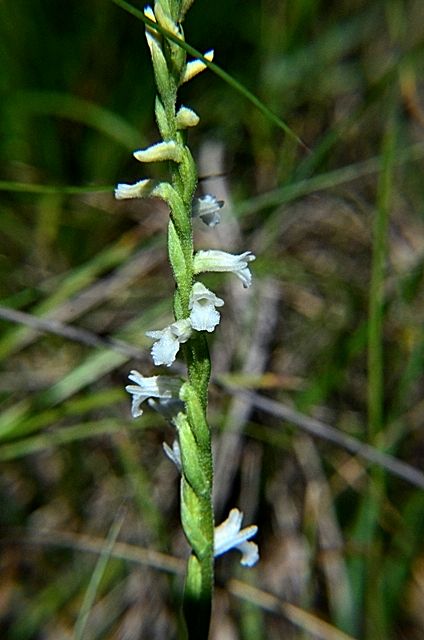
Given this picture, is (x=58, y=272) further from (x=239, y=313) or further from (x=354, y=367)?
(x=354, y=367)

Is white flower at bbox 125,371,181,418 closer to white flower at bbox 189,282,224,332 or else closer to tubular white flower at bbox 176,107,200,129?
white flower at bbox 189,282,224,332

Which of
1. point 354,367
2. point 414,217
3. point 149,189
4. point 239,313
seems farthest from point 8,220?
point 149,189

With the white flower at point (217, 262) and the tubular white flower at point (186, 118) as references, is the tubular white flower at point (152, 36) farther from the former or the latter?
the white flower at point (217, 262)

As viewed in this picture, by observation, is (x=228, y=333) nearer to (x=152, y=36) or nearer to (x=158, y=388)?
(x=158, y=388)

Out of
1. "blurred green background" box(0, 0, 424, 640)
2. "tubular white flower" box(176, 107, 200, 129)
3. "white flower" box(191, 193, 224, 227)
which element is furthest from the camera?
"blurred green background" box(0, 0, 424, 640)

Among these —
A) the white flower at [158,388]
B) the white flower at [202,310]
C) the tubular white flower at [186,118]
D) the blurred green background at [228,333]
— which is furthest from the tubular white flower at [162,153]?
the blurred green background at [228,333]

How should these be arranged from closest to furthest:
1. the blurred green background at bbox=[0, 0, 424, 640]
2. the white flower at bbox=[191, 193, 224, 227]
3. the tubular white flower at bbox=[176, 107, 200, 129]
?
the tubular white flower at bbox=[176, 107, 200, 129] < the white flower at bbox=[191, 193, 224, 227] < the blurred green background at bbox=[0, 0, 424, 640]

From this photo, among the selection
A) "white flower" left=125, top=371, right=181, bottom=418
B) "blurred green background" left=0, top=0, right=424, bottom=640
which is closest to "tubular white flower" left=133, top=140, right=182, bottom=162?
"white flower" left=125, top=371, right=181, bottom=418
